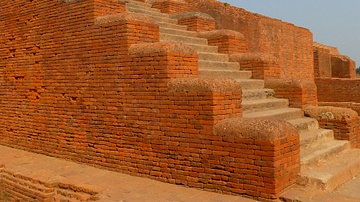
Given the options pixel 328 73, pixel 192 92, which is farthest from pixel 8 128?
pixel 328 73

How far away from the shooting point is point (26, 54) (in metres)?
7.14

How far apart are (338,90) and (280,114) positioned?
9.93 m

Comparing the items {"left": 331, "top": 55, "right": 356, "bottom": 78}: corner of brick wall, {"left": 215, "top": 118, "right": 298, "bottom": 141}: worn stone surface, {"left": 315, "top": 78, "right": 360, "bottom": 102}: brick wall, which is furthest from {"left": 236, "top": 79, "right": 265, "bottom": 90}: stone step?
{"left": 331, "top": 55, "right": 356, "bottom": 78}: corner of brick wall

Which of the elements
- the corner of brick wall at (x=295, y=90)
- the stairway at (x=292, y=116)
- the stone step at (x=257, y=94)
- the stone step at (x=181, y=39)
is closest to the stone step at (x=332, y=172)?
the stairway at (x=292, y=116)

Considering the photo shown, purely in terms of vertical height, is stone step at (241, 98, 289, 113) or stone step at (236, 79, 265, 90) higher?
stone step at (236, 79, 265, 90)

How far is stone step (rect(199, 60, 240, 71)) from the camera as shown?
255 inches

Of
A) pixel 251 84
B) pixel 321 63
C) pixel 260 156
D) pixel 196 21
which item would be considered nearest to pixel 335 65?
pixel 321 63

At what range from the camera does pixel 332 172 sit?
4547 millimetres

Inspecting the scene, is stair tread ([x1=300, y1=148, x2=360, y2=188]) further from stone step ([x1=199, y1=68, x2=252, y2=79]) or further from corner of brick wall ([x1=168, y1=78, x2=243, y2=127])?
stone step ([x1=199, y1=68, x2=252, y2=79])

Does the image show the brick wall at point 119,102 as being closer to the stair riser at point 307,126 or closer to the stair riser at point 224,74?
the stair riser at point 224,74

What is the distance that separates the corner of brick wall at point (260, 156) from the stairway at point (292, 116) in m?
0.39

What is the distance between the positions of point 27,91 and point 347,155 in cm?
563

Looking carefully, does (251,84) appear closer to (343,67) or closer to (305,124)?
(305,124)

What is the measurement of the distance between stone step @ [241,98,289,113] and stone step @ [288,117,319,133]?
1.46 feet
